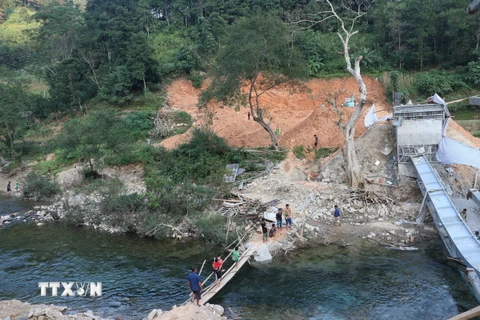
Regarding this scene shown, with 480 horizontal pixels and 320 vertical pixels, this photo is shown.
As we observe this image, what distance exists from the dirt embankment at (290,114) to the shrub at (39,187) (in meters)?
8.44

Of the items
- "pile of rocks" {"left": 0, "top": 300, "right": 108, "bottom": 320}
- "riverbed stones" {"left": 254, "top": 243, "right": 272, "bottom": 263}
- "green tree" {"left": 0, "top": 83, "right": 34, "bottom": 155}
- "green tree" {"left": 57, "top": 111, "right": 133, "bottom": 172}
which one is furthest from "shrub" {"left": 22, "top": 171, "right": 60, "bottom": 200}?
"riverbed stones" {"left": 254, "top": 243, "right": 272, "bottom": 263}

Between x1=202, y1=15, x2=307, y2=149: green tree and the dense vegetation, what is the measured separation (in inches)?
3.0

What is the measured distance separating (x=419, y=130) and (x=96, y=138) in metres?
19.3

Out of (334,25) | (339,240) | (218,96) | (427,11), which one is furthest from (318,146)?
(334,25)

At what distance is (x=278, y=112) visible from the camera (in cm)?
3791

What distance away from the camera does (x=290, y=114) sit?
3706 cm

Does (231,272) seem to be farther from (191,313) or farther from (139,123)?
(139,123)

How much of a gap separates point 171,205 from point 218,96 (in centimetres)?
880

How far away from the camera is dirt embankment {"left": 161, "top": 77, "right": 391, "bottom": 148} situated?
28.1m

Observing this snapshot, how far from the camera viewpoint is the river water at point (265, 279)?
1338 cm

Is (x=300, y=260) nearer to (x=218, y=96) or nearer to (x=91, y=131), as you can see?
(x=218, y=96)

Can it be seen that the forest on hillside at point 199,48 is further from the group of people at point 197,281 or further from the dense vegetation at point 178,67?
the group of people at point 197,281

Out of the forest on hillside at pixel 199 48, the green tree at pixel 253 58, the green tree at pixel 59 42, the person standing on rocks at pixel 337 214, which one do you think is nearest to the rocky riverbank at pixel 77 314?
the person standing on rocks at pixel 337 214
